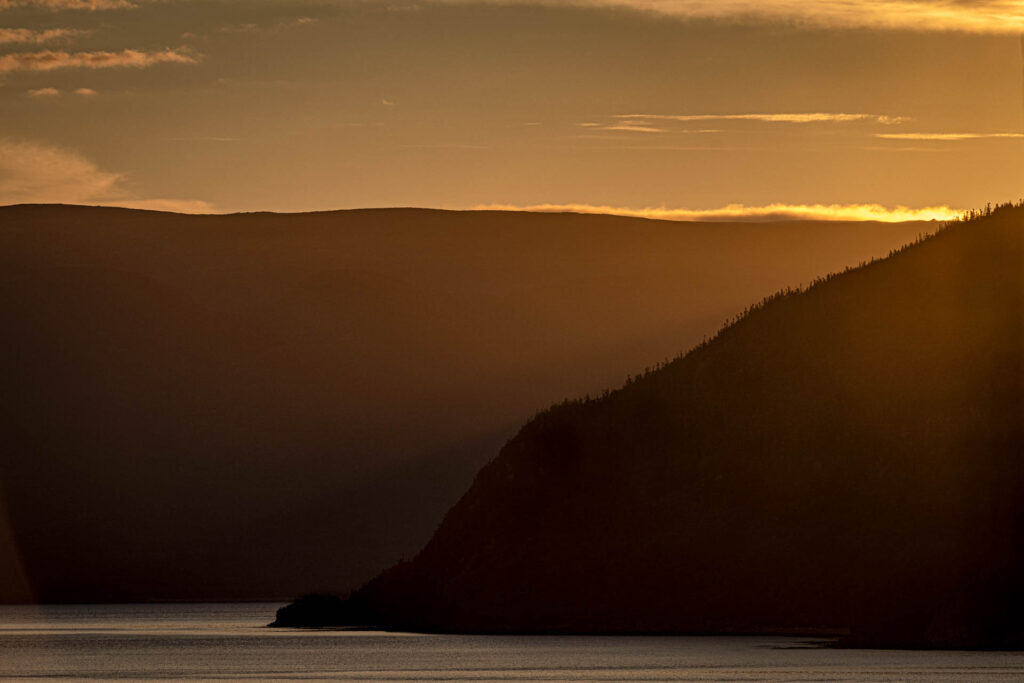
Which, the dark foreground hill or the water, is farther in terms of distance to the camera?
the dark foreground hill

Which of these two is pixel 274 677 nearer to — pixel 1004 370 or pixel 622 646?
pixel 622 646

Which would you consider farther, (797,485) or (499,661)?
(797,485)

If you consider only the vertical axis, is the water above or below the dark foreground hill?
below

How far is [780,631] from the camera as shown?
119750mm

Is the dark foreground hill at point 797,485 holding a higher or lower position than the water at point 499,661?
higher

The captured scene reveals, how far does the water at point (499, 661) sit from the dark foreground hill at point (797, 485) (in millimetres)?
2477

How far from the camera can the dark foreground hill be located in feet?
384

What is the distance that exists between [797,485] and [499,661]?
24.1m

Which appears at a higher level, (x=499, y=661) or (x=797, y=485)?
(x=797, y=485)

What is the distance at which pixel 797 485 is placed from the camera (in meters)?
124

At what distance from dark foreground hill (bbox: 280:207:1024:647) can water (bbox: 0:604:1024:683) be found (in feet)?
8.13

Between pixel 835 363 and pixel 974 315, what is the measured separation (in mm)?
8073

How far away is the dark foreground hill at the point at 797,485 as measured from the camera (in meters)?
117

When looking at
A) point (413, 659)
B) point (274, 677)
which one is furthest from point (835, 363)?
point (274, 677)
